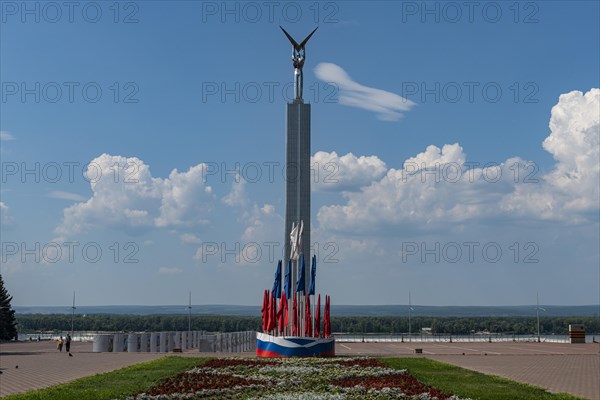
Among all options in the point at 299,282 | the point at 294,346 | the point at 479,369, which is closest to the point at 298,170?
the point at 299,282

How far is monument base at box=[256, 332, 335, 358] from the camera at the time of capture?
96.7 feet

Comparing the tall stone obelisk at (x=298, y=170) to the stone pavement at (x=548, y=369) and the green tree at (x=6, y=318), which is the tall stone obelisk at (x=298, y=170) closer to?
the stone pavement at (x=548, y=369)

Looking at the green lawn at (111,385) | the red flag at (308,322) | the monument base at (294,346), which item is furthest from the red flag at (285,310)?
the green lawn at (111,385)

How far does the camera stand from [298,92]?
136 ft

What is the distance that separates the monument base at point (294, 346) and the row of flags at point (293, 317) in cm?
88

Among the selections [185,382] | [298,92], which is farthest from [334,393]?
[298,92]

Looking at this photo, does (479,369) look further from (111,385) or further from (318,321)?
(111,385)

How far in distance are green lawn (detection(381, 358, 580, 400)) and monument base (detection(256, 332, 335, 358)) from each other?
4540mm

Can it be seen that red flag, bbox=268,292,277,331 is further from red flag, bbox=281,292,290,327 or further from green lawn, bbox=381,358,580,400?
green lawn, bbox=381,358,580,400

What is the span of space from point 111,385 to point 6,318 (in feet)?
140

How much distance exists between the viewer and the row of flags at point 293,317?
30.8 meters

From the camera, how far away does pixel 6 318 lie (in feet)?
187

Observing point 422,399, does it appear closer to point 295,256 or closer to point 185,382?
point 185,382

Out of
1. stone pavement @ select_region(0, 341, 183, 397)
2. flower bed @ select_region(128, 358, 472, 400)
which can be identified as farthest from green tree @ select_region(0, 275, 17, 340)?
flower bed @ select_region(128, 358, 472, 400)
